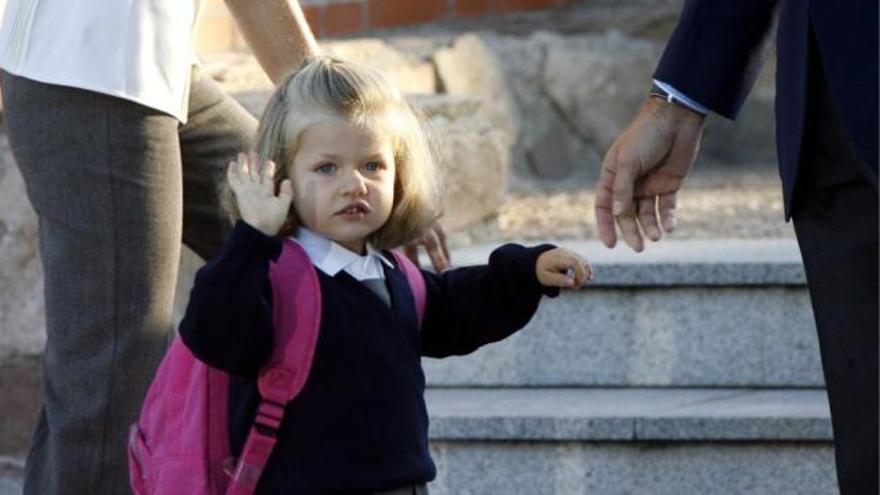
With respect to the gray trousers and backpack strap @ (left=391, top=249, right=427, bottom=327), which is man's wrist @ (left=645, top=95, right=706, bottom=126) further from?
the gray trousers

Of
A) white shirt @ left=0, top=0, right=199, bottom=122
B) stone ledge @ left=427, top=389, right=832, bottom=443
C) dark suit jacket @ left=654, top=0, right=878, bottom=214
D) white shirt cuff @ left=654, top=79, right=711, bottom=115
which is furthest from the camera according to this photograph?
stone ledge @ left=427, top=389, right=832, bottom=443

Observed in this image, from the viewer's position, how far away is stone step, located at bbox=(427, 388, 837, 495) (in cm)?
420

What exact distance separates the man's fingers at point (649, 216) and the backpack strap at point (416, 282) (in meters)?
0.32

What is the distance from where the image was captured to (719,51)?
282cm

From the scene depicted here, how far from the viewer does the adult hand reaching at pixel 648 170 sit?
2906 millimetres

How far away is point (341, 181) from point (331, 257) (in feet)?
0.36

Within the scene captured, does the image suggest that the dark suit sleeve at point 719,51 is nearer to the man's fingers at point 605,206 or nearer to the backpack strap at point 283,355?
the man's fingers at point 605,206

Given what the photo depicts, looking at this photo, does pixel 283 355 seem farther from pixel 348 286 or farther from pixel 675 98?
pixel 675 98

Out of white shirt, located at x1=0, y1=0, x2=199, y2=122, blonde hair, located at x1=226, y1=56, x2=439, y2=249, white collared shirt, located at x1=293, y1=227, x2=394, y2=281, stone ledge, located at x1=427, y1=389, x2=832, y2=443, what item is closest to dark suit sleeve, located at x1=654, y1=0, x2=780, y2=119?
blonde hair, located at x1=226, y1=56, x2=439, y2=249

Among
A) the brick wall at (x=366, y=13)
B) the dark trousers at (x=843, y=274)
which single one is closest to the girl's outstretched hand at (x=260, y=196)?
the dark trousers at (x=843, y=274)

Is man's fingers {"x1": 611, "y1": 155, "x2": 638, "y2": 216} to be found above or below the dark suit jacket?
below

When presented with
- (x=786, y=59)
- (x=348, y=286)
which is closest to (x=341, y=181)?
(x=348, y=286)

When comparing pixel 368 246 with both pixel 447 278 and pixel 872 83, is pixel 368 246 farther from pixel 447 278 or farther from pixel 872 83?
pixel 872 83

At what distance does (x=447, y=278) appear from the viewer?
305cm
